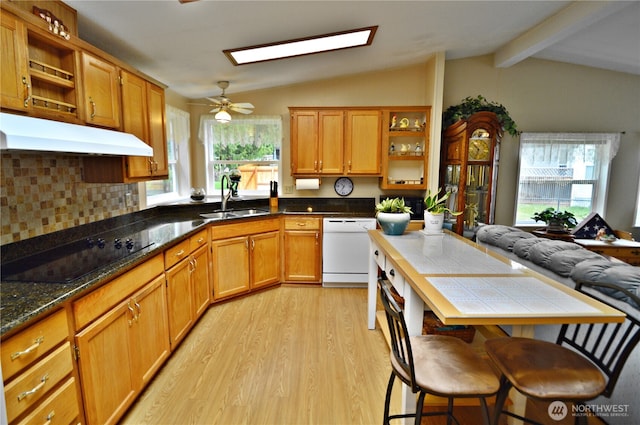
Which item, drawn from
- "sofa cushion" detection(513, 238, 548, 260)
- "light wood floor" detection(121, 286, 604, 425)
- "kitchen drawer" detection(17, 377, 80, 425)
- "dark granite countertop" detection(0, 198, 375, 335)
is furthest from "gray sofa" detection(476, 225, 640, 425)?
"kitchen drawer" detection(17, 377, 80, 425)

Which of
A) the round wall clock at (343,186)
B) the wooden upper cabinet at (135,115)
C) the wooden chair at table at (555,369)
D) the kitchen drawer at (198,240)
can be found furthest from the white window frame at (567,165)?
the wooden upper cabinet at (135,115)

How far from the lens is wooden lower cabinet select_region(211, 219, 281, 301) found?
128 inches

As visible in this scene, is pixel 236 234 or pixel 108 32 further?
pixel 236 234

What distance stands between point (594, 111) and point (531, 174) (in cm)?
123

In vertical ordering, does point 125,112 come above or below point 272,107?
below

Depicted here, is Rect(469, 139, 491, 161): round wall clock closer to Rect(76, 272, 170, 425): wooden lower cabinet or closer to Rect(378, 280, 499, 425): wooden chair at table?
Rect(378, 280, 499, 425): wooden chair at table

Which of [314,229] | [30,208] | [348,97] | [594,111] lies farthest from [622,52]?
[30,208]

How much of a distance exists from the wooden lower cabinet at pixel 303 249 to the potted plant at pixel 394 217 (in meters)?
1.30

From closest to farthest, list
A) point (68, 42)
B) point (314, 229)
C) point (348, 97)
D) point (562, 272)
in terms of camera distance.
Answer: point (68, 42) → point (562, 272) → point (314, 229) → point (348, 97)

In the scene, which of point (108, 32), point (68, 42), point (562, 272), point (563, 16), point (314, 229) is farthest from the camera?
point (314, 229)

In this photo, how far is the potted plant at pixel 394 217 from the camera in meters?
2.51

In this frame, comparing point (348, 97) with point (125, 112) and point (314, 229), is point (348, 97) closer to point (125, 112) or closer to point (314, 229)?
point (314, 229)

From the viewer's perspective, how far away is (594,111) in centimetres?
452

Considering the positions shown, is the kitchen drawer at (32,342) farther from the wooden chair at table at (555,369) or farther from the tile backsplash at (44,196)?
the wooden chair at table at (555,369)
